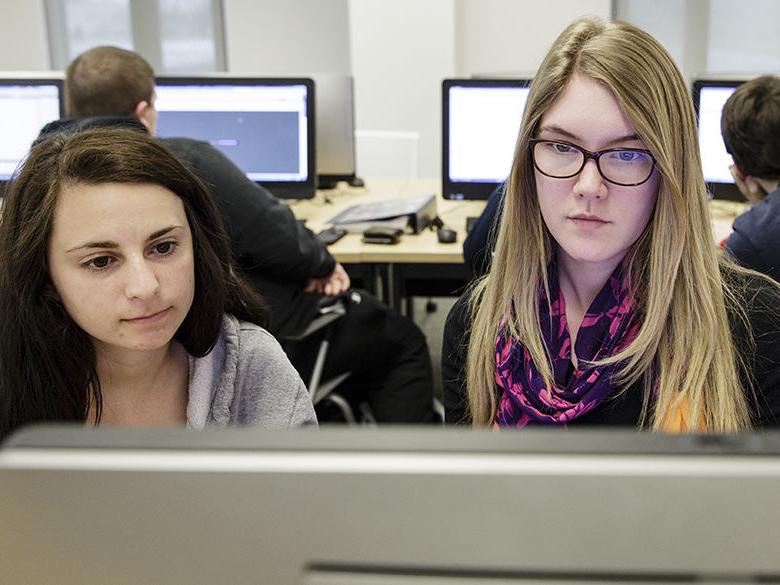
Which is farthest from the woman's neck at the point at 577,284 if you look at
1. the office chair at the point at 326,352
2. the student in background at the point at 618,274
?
the office chair at the point at 326,352

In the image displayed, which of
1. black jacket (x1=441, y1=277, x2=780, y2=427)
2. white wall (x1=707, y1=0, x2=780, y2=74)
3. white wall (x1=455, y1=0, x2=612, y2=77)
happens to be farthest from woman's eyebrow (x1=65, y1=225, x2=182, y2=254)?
white wall (x1=707, y1=0, x2=780, y2=74)

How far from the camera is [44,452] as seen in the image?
0.36 meters

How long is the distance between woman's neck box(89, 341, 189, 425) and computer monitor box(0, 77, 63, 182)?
90.6 inches

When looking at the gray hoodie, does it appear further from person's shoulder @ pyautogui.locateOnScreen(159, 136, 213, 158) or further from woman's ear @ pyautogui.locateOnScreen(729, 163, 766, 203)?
woman's ear @ pyautogui.locateOnScreen(729, 163, 766, 203)

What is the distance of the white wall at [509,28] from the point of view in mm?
5566

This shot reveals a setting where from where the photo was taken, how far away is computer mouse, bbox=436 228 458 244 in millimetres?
2930

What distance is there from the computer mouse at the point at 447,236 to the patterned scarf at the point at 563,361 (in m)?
1.64

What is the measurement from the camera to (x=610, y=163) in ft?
3.58

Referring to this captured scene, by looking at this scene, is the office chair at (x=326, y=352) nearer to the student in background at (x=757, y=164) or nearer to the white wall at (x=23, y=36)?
the student in background at (x=757, y=164)

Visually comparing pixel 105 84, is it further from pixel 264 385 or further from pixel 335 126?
pixel 264 385

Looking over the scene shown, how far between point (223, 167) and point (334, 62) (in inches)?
147

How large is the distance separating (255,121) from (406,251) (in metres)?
0.84

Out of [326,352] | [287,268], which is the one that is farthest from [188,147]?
[326,352]

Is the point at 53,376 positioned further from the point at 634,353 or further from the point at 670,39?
the point at 670,39
